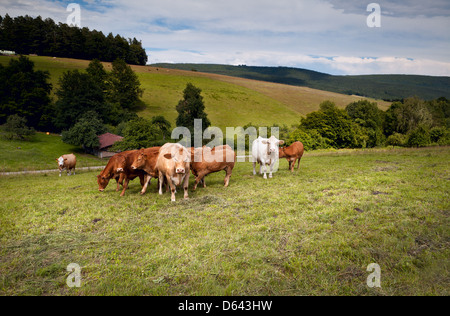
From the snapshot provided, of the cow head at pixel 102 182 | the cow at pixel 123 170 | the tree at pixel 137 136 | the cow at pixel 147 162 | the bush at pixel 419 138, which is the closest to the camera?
the cow at pixel 147 162

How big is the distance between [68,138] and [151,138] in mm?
16400

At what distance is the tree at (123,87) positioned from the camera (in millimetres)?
66562

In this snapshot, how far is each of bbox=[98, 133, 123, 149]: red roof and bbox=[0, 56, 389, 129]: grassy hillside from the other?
18961 millimetres

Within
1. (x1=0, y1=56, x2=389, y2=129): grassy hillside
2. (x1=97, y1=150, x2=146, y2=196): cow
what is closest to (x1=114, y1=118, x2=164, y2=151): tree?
(x1=0, y1=56, x2=389, y2=129): grassy hillside

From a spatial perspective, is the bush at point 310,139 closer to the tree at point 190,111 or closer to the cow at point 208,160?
the tree at point 190,111

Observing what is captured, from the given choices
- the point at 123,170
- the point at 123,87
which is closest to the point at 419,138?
the point at 123,170

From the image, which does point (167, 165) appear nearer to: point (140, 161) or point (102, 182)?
point (140, 161)

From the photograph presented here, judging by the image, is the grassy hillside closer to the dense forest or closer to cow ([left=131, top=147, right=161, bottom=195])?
the dense forest

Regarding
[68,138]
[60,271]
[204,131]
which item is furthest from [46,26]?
[60,271]

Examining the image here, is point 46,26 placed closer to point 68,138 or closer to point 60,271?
point 68,138

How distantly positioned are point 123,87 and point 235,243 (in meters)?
71.5

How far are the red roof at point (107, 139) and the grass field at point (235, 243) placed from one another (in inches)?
1468

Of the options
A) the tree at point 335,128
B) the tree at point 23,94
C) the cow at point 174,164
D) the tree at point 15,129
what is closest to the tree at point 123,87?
the tree at point 23,94
